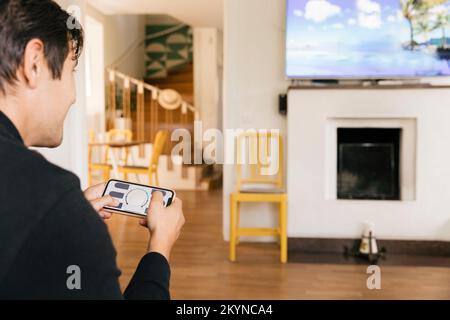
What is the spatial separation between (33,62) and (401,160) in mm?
3587

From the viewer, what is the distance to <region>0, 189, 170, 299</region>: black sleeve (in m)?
0.60

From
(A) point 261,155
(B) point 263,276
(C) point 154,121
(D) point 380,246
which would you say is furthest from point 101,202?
(C) point 154,121

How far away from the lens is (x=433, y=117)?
3775mm

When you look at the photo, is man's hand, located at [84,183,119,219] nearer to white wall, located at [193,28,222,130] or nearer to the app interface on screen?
Result: the app interface on screen

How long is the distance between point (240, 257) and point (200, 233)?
818 millimetres

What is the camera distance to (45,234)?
0.60 meters

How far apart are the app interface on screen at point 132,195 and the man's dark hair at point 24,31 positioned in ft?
1.12

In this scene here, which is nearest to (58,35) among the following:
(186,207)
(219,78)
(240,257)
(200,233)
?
(240,257)

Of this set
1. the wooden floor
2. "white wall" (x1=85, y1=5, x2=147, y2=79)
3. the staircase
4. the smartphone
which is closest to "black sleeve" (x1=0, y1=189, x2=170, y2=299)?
the smartphone

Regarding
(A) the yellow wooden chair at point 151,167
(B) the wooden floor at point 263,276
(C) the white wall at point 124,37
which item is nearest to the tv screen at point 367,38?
(B) the wooden floor at point 263,276

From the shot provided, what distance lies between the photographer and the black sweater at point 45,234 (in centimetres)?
60

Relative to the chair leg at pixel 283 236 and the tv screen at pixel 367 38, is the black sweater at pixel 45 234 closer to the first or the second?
the chair leg at pixel 283 236

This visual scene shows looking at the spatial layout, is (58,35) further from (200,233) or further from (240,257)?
(200,233)
